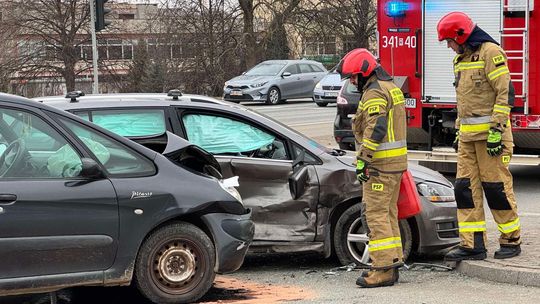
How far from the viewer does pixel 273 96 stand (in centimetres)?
2959

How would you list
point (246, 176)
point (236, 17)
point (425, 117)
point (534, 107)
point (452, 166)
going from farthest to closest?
point (236, 17) → point (452, 166) → point (425, 117) → point (534, 107) → point (246, 176)

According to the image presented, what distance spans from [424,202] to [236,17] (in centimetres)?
3268

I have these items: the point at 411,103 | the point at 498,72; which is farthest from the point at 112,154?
the point at 411,103

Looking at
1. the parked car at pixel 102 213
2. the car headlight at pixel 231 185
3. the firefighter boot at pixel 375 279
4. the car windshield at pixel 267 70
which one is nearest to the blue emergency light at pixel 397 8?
the car headlight at pixel 231 185

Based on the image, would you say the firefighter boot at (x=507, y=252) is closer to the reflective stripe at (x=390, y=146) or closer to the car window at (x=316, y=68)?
the reflective stripe at (x=390, y=146)

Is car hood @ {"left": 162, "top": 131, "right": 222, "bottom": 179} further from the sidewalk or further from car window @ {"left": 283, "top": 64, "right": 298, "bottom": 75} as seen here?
car window @ {"left": 283, "top": 64, "right": 298, "bottom": 75}

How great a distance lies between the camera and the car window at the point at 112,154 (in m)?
5.75

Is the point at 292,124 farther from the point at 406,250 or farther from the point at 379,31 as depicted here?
the point at 406,250

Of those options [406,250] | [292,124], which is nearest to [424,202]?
[406,250]

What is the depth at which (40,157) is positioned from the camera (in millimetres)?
5609

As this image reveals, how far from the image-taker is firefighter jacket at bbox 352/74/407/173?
624 centimetres

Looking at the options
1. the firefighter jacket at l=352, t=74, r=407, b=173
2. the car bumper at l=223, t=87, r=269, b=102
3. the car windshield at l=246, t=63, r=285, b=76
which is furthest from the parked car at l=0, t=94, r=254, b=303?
the car windshield at l=246, t=63, r=285, b=76

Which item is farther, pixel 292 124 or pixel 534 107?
pixel 292 124

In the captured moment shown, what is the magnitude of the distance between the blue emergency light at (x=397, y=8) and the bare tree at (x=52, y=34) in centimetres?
2774
